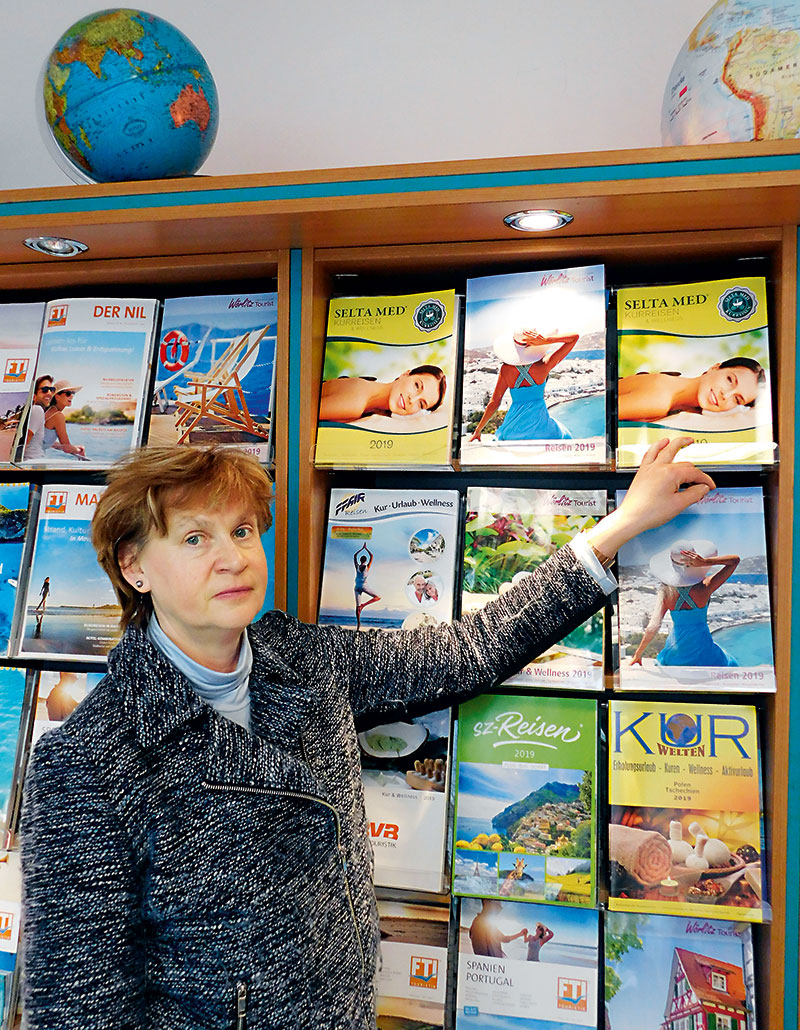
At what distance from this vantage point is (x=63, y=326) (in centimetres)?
214

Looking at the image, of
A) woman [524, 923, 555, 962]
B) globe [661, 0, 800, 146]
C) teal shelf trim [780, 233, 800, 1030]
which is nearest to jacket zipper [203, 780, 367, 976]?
woman [524, 923, 555, 962]

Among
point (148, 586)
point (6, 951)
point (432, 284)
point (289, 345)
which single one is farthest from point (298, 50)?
point (6, 951)

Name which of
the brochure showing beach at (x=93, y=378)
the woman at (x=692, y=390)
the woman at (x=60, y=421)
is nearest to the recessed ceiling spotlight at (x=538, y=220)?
the woman at (x=692, y=390)

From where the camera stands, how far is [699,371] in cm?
178

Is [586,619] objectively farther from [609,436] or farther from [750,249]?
[750,249]

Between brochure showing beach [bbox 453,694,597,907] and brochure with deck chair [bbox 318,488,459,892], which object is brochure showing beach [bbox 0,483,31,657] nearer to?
brochure with deck chair [bbox 318,488,459,892]

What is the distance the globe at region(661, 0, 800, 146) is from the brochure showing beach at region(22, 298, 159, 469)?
1.36m

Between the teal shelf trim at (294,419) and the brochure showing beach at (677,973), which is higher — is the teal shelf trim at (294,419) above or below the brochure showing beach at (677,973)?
above

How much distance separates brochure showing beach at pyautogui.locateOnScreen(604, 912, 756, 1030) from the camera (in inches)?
66.4

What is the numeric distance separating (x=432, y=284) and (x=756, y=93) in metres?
0.83

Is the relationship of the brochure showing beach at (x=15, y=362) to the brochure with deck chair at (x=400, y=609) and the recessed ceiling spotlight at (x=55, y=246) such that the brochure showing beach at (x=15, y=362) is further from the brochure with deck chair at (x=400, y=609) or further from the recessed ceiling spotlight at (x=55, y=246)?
the brochure with deck chair at (x=400, y=609)

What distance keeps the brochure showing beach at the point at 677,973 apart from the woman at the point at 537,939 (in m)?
0.13

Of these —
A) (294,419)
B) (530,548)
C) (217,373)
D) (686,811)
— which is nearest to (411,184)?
(294,419)

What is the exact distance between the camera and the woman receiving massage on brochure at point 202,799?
1.21m
